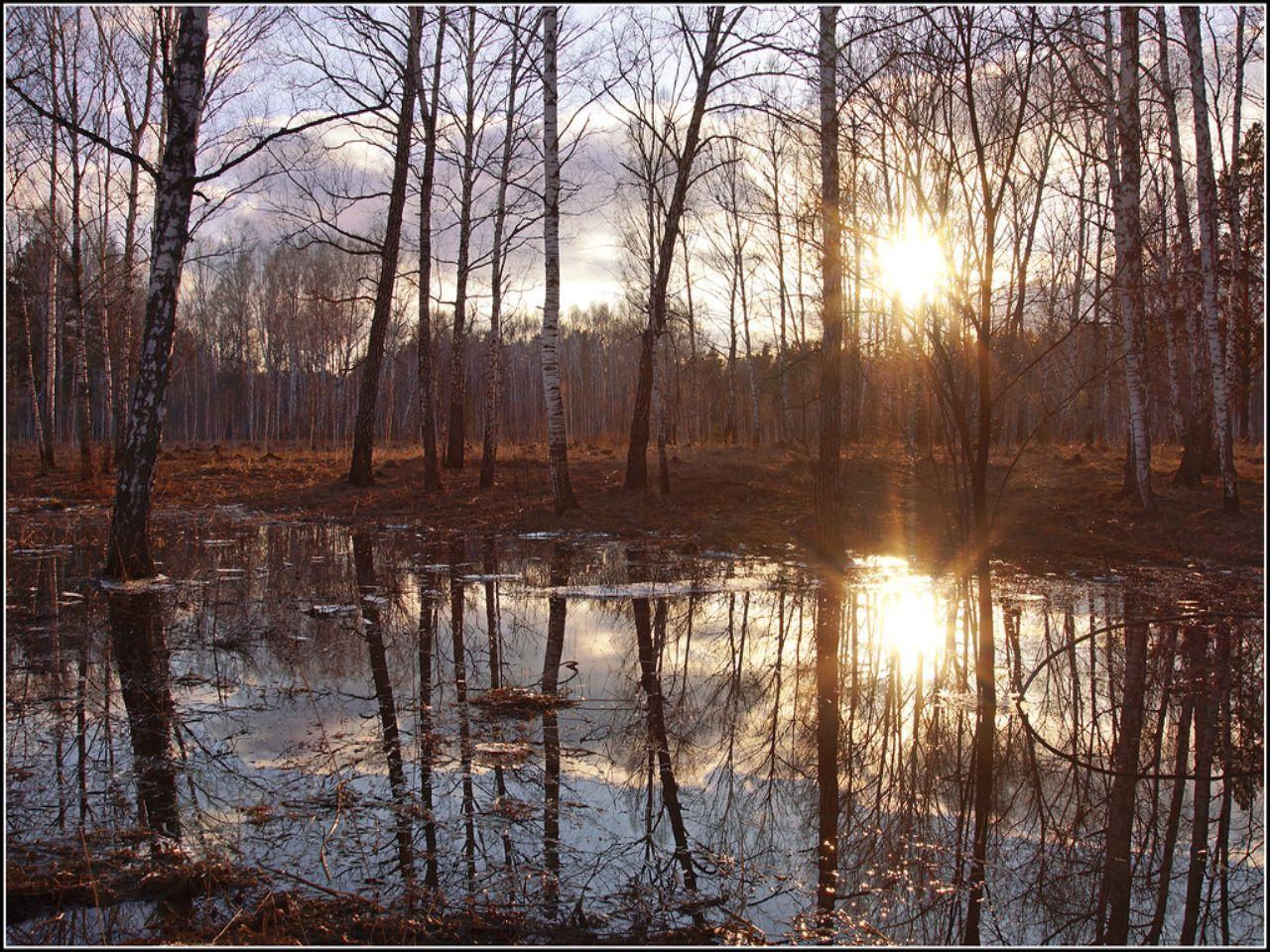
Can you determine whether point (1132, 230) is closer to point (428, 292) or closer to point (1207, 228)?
point (1207, 228)

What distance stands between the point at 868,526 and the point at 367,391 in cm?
1043

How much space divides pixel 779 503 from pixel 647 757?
1032 cm

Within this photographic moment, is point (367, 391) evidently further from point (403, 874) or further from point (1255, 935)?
point (1255, 935)

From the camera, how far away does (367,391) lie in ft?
55.0

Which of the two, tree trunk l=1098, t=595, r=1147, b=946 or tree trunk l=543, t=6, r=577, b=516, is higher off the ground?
tree trunk l=543, t=6, r=577, b=516

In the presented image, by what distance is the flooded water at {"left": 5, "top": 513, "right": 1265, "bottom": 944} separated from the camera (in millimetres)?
2812

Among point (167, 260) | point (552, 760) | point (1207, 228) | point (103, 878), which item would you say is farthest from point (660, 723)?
point (1207, 228)

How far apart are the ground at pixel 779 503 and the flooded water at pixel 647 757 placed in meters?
2.64

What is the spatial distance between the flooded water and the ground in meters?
2.64

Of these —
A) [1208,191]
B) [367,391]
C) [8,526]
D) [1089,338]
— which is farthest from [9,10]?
[1089,338]

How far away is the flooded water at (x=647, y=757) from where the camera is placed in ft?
9.23

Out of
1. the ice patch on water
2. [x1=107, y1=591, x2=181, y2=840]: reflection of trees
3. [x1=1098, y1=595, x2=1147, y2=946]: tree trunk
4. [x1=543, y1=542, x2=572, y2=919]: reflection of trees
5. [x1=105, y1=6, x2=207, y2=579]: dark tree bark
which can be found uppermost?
[x1=105, y1=6, x2=207, y2=579]: dark tree bark

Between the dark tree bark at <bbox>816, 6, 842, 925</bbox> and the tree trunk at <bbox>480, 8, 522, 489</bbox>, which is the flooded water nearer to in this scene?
the dark tree bark at <bbox>816, 6, 842, 925</bbox>

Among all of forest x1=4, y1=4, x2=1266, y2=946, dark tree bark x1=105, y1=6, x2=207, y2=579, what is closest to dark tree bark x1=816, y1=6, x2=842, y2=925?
forest x1=4, y1=4, x2=1266, y2=946
